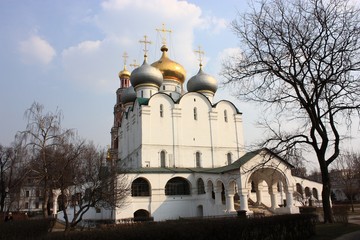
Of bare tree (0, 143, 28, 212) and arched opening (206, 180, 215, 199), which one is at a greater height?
bare tree (0, 143, 28, 212)

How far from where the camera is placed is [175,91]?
39500 millimetres

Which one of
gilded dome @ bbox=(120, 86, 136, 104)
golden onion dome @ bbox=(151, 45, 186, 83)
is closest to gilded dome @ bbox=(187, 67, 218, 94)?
golden onion dome @ bbox=(151, 45, 186, 83)

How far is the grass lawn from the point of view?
12767 millimetres

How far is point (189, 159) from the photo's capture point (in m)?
32.5

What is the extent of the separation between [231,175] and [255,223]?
49.9 feet

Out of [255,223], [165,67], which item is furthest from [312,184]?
[255,223]

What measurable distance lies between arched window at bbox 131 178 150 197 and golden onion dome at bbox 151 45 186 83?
1530cm

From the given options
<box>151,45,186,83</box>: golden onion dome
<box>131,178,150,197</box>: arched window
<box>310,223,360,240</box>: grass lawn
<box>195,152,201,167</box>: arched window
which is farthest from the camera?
<box>151,45,186,83</box>: golden onion dome

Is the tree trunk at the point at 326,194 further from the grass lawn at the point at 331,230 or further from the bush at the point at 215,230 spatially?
the bush at the point at 215,230

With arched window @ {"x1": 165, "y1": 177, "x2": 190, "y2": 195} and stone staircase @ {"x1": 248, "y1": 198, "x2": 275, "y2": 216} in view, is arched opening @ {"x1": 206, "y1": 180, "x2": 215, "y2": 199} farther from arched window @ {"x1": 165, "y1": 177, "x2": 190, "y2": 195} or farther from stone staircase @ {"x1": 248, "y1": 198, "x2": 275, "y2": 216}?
stone staircase @ {"x1": 248, "y1": 198, "x2": 275, "y2": 216}

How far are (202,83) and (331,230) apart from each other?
84.1 ft

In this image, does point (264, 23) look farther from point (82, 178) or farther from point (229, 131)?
point (229, 131)

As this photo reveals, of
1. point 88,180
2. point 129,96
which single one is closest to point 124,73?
point 129,96

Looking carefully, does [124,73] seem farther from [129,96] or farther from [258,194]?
[258,194]
